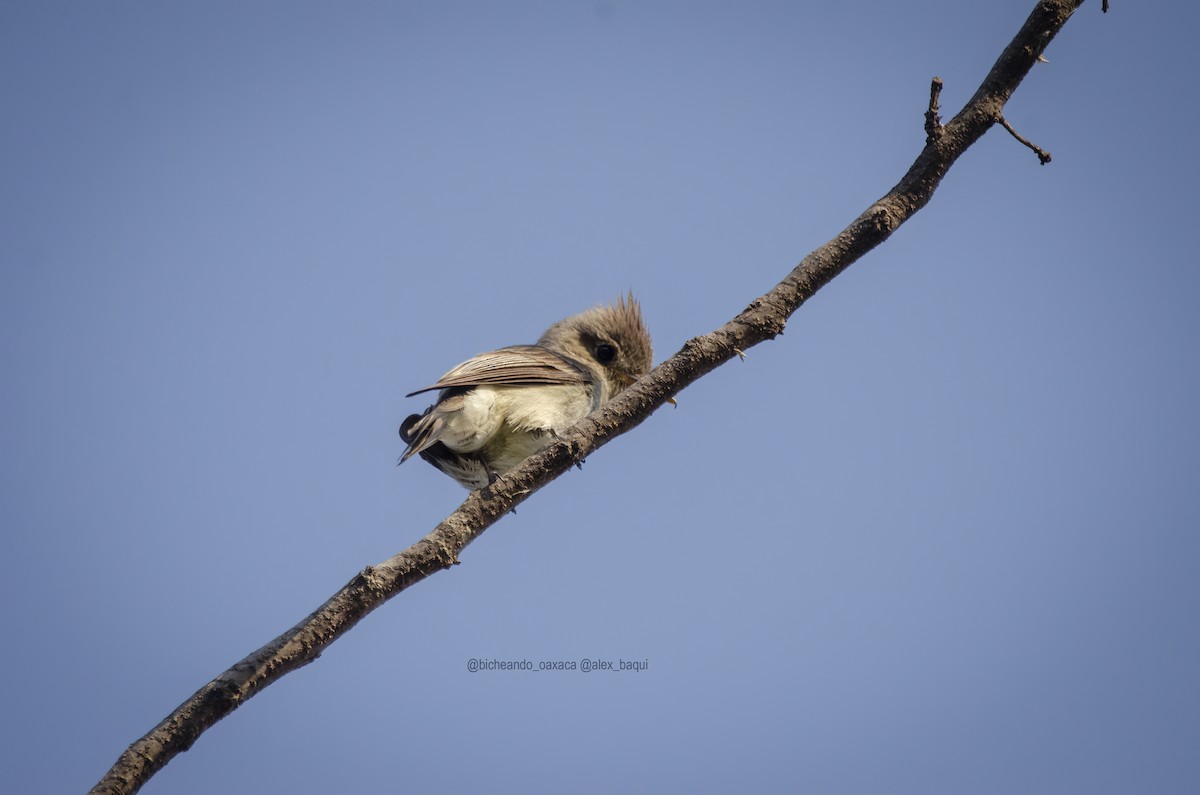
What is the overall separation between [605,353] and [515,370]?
57.0 inches

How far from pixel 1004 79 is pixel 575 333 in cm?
430

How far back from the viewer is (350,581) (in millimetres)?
3428

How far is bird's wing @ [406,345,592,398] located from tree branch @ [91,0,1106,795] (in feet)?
6.09

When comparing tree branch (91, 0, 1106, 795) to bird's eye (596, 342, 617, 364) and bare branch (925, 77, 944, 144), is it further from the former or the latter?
bird's eye (596, 342, 617, 364)

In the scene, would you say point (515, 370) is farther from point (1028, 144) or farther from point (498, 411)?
point (1028, 144)

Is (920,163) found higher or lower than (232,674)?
higher

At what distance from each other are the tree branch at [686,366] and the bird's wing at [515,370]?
1855mm

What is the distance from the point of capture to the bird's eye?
7367mm

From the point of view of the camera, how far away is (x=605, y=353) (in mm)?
7367

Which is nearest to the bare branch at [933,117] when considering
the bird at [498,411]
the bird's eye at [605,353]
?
the bird at [498,411]

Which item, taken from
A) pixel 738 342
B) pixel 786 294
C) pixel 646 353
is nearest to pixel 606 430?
pixel 738 342

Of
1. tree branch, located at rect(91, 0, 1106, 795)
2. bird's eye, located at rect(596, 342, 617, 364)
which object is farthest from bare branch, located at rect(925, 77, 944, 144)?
bird's eye, located at rect(596, 342, 617, 364)

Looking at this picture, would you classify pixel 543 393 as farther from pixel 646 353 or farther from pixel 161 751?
pixel 161 751

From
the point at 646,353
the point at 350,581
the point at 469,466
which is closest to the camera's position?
the point at 350,581
